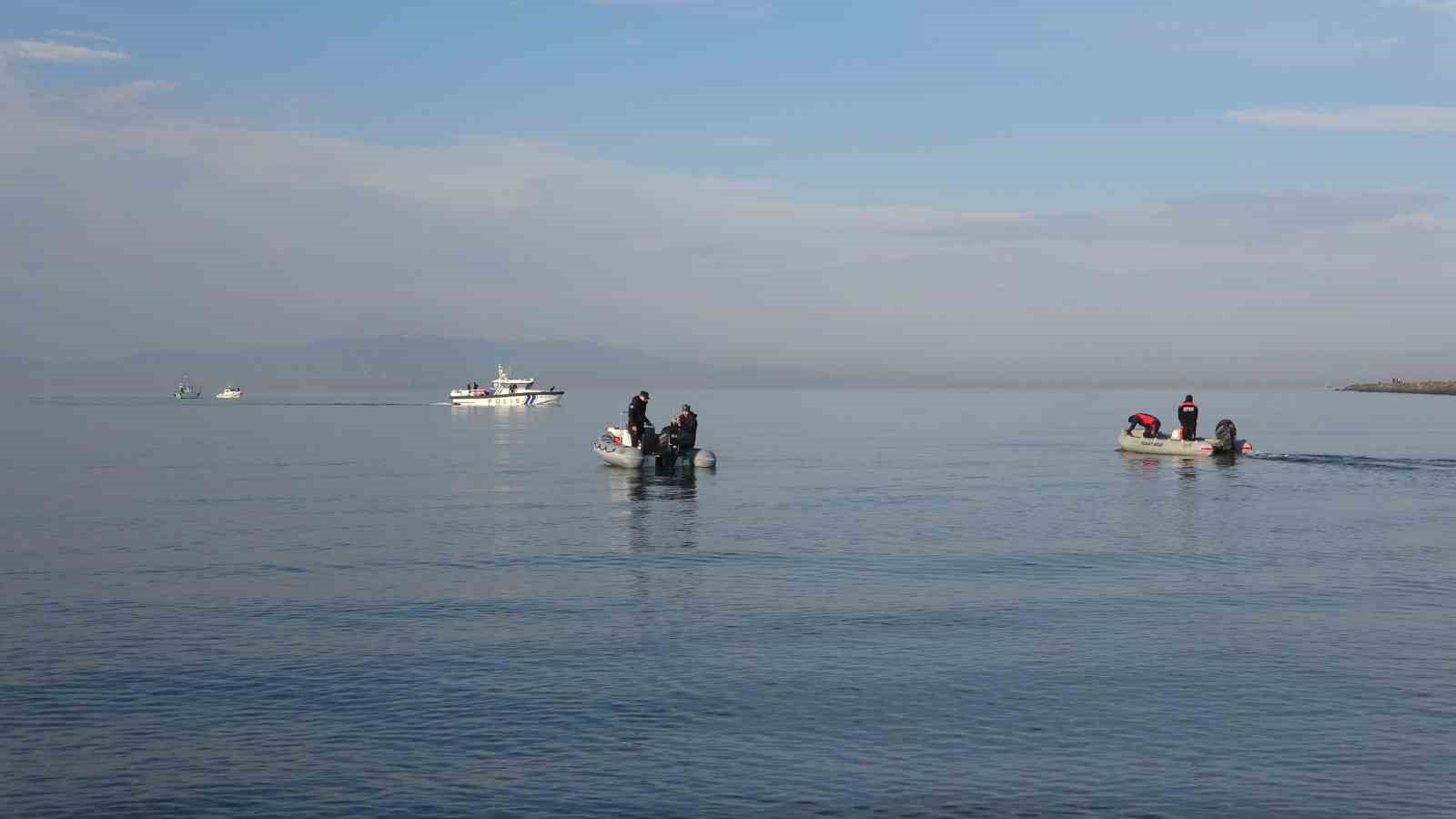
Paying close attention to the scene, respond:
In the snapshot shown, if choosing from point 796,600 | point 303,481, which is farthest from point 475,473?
point 796,600

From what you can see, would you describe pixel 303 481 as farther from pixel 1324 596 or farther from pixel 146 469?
pixel 1324 596

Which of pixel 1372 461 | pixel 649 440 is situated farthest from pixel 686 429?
pixel 1372 461

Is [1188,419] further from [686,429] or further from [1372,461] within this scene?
[686,429]

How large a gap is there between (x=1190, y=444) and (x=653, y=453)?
25392 mm

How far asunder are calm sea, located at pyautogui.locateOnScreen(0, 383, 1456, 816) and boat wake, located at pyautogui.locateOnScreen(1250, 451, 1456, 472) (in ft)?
58.5

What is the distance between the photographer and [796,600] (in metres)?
22.4

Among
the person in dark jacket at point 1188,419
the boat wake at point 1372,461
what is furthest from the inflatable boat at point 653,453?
the boat wake at point 1372,461

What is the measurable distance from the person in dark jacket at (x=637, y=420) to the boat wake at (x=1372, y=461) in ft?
94.6

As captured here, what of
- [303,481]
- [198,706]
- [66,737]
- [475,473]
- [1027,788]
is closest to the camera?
[1027,788]

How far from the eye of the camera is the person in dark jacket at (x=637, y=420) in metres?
51.8

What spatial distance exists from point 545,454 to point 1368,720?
61.5 meters

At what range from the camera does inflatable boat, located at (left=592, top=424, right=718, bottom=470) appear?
5212 centimetres

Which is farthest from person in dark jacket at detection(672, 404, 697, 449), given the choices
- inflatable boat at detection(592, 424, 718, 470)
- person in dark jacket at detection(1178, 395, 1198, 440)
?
person in dark jacket at detection(1178, 395, 1198, 440)

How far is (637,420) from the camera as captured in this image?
52469mm
